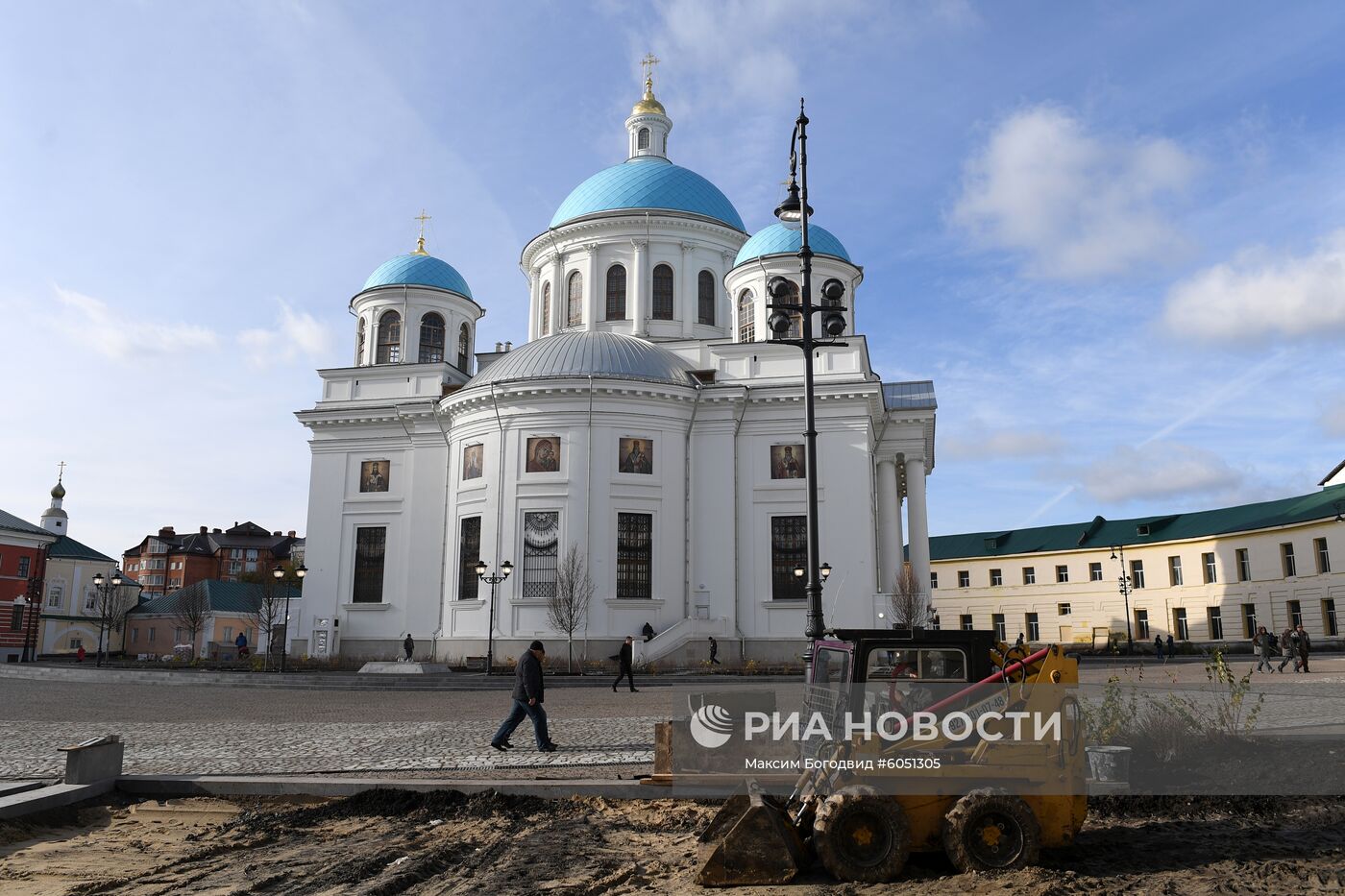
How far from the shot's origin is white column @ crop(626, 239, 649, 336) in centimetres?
3903

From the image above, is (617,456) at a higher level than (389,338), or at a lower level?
lower

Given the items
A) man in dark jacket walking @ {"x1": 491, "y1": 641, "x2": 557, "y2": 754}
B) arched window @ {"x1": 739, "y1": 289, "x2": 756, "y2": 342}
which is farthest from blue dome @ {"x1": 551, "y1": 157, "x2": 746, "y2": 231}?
man in dark jacket walking @ {"x1": 491, "y1": 641, "x2": 557, "y2": 754}

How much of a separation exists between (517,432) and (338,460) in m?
8.97

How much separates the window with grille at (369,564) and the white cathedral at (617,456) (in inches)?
3.0

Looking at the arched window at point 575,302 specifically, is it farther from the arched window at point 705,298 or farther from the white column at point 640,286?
the arched window at point 705,298

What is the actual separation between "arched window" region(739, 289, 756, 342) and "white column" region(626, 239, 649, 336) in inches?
147

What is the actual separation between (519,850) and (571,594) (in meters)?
23.3

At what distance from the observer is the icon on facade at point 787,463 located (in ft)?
112

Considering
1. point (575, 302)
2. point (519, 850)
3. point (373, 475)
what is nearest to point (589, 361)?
point (575, 302)

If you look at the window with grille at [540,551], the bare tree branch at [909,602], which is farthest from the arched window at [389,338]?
the bare tree branch at [909,602]

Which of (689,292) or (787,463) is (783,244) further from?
(787,463)

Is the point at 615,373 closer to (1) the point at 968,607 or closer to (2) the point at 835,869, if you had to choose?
(2) the point at 835,869

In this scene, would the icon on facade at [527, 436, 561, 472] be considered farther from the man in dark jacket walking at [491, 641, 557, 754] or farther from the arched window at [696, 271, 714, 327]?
the man in dark jacket walking at [491, 641, 557, 754]

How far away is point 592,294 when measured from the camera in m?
39.8
